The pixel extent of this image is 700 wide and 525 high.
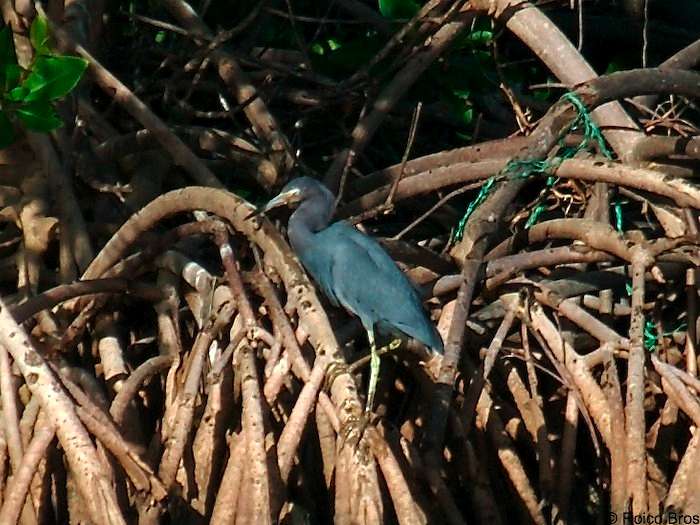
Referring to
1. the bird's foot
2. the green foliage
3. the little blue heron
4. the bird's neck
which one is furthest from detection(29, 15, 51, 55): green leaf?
the bird's foot

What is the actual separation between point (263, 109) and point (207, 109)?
700 millimetres

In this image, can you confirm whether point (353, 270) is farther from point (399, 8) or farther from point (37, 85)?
point (399, 8)

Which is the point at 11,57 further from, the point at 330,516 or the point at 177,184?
the point at 330,516

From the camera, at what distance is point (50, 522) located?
2990 mm

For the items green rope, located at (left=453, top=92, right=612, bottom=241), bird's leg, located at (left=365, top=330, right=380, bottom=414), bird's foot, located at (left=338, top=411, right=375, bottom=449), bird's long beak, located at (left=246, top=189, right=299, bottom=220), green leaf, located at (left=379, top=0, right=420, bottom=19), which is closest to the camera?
bird's foot, located at (left=338, top=411, right=375, bottom=449)

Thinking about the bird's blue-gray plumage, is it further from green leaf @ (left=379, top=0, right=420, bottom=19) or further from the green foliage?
green leaf @ (left=379, top=0, right=420, bottom=19)

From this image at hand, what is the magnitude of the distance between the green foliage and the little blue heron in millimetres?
439

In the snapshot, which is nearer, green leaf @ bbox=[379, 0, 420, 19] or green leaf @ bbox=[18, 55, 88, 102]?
green leaf @ bbox=[18, 55, 88, 102]

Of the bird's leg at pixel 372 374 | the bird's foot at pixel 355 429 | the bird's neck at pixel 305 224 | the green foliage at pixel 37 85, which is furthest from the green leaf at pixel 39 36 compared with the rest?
the bird's foot at pixel 355 429

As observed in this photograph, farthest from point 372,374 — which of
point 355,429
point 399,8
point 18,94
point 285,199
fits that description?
point 399,8

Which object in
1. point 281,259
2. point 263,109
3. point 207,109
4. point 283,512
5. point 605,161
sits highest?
point 207,109

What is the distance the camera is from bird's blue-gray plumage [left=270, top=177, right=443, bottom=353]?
114 inches

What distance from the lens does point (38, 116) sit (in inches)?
107

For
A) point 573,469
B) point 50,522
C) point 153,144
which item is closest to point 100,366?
point 50,522
